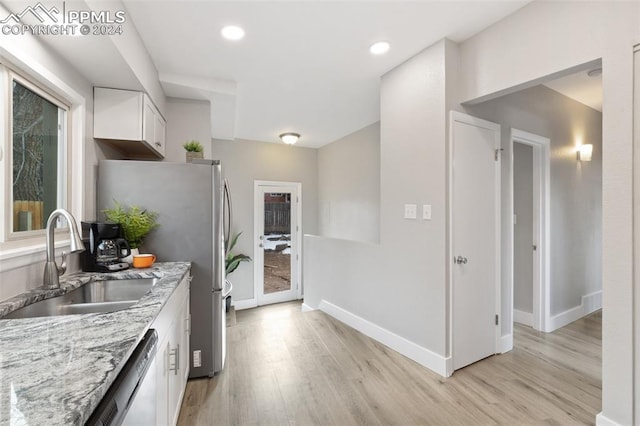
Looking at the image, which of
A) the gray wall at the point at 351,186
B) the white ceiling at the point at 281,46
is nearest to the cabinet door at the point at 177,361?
the white ceiling at the point at 281,46

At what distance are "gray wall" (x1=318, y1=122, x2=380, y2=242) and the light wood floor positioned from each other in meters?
1.90

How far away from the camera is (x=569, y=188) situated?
3283mm

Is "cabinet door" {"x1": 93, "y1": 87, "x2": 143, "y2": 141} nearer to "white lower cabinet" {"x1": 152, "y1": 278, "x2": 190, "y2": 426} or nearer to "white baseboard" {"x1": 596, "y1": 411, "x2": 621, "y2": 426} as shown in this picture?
"white lower cabinet" {"x1": 152, "y1": 278, "x2": 190, "y2": 426}

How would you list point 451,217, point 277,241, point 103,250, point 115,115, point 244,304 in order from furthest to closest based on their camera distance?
1. point 277,241
2. point 244,304
3. point 451,217
4. point 115,115
5. point 103,250

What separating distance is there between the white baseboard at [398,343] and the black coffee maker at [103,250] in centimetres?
221

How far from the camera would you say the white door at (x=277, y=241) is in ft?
16.5

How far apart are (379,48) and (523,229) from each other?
8.43ft

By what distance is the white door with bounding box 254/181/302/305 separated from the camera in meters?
5.02

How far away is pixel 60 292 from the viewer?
1.44 meters

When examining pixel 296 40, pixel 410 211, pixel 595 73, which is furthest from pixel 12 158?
pixel 595 73

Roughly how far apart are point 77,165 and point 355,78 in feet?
7.70

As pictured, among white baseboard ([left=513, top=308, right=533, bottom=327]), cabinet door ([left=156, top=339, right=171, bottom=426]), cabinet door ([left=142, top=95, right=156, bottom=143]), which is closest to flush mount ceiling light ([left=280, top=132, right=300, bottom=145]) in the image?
cabinet door ([left=142, top=95, right=156, bottom=143])

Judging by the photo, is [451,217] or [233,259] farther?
[233,259]

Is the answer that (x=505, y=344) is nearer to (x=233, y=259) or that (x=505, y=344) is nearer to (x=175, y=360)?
(x=175, y=360)
